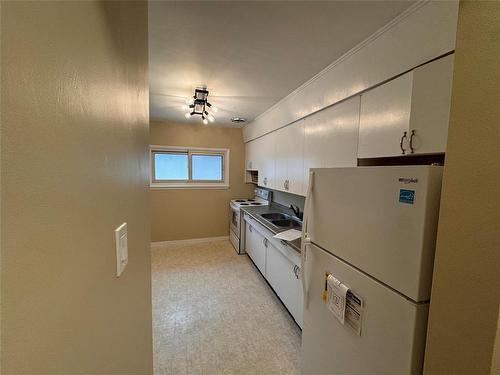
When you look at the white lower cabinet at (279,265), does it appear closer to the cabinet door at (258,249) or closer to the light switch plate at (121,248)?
the cabinet door at (258,249)

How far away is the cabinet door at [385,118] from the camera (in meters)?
1.25

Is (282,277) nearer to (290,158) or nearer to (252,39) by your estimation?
(290,158)

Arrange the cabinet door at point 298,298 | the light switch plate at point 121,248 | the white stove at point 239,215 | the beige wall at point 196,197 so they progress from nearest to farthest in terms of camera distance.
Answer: the light switch plate at point 121,248 → the cabinet door at point 298,298 → the white stove at point 239,215 → the beige wall at point 196,197

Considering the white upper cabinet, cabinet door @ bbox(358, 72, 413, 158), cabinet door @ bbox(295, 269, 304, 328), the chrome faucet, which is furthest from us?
the chrome faucet

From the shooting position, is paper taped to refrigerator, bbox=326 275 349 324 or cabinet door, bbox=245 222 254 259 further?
cabinet door, bbox=245 222 254 259

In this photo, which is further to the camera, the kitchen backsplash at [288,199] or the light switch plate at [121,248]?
the kitchen backsplash at [288,199]

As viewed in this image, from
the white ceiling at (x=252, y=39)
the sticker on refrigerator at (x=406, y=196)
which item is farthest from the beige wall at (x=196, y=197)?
the sticker on refrigerator at (x=406, y=196)

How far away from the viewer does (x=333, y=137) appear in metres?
1.86

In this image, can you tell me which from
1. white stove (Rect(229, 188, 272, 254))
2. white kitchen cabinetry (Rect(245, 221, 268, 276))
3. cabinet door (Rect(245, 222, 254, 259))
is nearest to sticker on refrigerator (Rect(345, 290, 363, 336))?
white kitchen cabinetry (Rect(245, 221, 268, 276))

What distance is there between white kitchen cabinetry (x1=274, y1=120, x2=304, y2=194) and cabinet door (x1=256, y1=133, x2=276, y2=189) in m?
0.15

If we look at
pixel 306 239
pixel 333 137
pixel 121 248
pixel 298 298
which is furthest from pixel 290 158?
pixel 121 248

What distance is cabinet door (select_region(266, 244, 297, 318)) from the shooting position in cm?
207

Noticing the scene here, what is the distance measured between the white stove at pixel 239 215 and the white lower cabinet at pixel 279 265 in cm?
44

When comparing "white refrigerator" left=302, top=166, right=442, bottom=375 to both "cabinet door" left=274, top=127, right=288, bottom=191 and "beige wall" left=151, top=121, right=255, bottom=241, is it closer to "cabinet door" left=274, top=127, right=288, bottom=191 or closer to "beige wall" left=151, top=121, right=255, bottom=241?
"cabinet door" left=274, top=127, right=288, bottom=191
